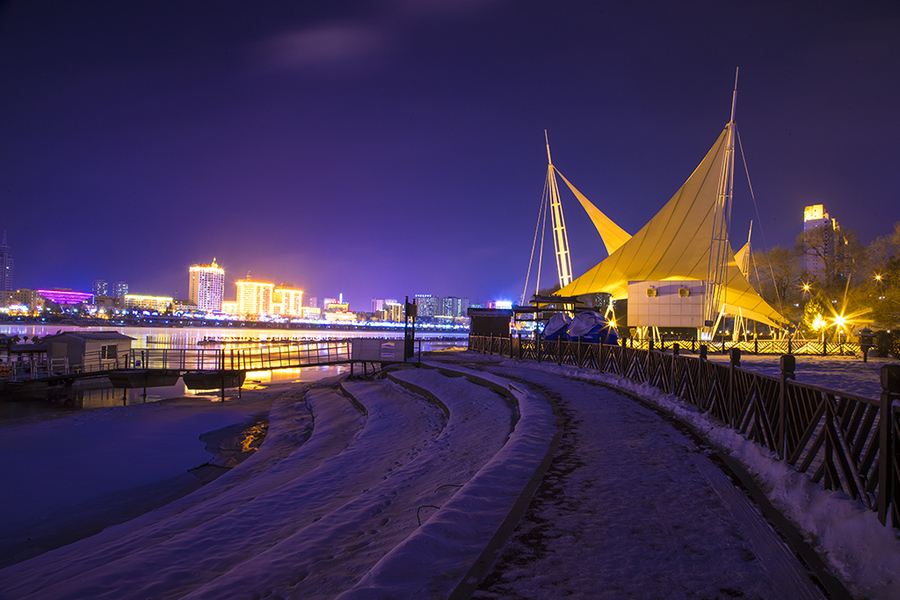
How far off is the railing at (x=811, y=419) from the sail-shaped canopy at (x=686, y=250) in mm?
27416

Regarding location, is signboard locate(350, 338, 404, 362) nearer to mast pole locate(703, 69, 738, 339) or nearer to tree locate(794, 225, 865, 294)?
mast pole locate(703, 69, 738, 339)

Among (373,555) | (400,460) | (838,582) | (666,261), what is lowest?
(400,460)

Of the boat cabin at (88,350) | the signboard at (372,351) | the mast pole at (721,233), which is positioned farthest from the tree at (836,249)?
the boat cabin at (88,350)

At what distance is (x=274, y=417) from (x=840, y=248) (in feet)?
178

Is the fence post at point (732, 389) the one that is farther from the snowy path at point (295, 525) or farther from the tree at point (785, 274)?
the tree at point (785, 274)

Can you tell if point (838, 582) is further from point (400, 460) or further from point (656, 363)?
point (656, 363)

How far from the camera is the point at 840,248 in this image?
4534cm

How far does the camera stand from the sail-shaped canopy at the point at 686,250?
33.3 metres

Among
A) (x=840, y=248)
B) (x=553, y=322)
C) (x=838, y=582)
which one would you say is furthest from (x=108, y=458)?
(x=840, y=248)

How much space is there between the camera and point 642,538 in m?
3.59

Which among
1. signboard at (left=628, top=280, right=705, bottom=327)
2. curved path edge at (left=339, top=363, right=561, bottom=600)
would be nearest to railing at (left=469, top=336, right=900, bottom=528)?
curved path edge at (left=339, top=363, right=561, bottom=600)

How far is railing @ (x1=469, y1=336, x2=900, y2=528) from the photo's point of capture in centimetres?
338

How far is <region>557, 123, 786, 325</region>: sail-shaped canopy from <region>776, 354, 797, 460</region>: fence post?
104 ft

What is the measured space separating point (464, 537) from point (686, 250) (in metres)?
37.2
